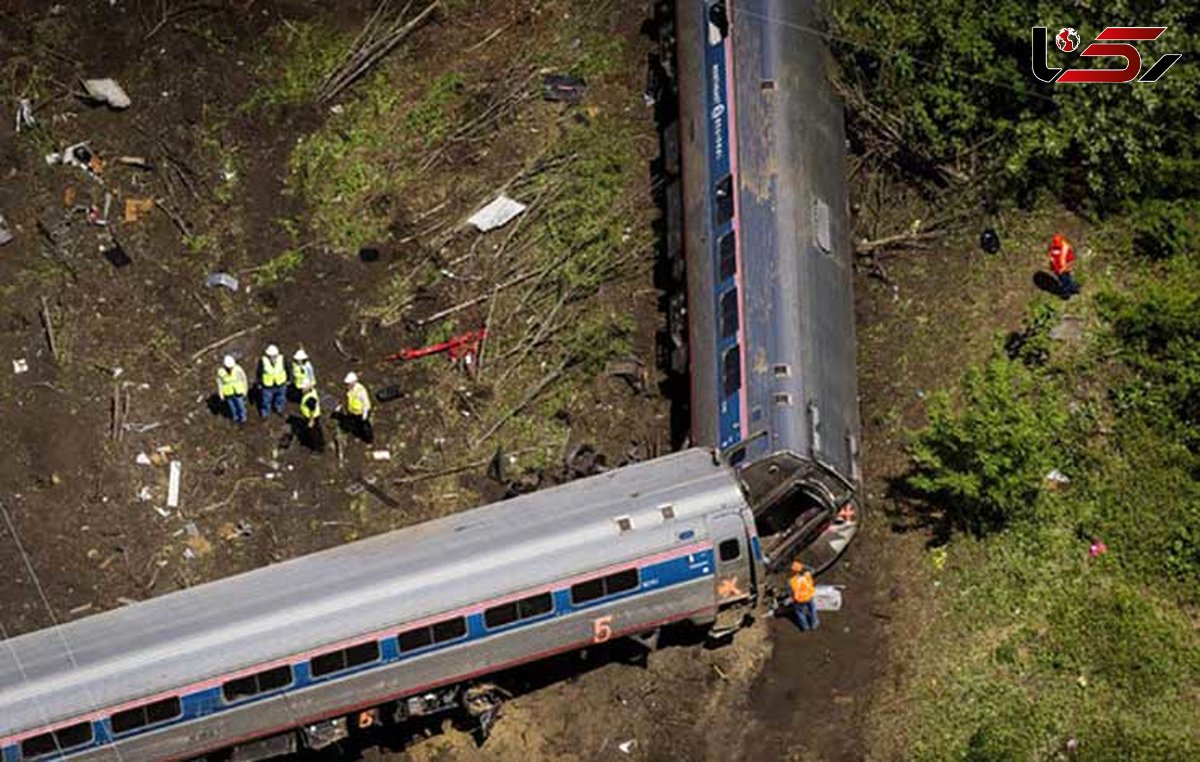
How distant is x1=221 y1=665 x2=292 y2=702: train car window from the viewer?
2439 centimetres

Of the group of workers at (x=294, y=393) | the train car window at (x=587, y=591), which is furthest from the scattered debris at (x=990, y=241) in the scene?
the group of workers at (x=294, y=393)

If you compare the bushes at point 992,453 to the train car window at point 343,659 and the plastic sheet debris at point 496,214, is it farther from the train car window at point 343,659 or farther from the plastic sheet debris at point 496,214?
the train car window at point 343,659

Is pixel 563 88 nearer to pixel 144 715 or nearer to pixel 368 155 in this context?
pixel 368 155

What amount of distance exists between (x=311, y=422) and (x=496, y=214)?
4946 millimetres

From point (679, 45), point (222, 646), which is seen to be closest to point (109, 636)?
point (222, 646)

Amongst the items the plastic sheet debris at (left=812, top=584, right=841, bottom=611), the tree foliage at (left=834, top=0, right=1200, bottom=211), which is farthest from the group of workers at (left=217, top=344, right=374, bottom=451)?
the tree foliage at (left=834, top=0, right=1200, bottom=211)

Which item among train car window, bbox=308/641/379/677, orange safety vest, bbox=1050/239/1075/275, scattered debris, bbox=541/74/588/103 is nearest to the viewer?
train car window, bbox=308/641/379/677

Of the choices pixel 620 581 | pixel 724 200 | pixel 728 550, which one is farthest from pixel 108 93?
pixel 728 550

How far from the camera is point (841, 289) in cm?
2848

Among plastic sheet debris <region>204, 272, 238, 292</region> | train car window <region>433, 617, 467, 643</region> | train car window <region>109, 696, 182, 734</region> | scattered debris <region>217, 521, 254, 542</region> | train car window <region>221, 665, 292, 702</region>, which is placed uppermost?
plastic sheet debris <region>204, 272, 238, 292</region>

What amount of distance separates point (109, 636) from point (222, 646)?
1522 millimetres

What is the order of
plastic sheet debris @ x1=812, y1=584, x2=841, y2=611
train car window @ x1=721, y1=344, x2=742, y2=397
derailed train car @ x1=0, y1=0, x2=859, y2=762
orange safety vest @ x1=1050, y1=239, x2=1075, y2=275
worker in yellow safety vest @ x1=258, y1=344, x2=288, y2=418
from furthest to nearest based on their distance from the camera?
orange safety vest @ x1=1050, y1=239, x2=1075, y2=275, worker in yellow safety vest @ x1=258, y1=344, x2=288, y2=418, plastic sheet debris @ x1=812, y1=584, x2=841, y2=611, train car window @ x1=721, y1=344, x2=742, y2=397, derailed train car @ x1=0, y1=0, x2=859, y2=762

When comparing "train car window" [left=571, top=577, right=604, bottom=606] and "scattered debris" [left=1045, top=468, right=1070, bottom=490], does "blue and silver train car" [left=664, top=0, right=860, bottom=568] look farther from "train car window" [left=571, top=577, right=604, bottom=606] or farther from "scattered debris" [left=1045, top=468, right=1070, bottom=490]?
"scattered debris" [left=1045, top=468, right=1070, bottom=490]

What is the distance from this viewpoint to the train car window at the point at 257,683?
2439 cm
